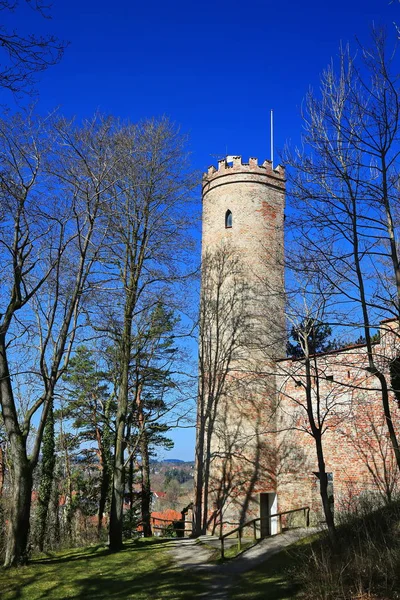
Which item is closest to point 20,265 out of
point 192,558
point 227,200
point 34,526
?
point 192,558

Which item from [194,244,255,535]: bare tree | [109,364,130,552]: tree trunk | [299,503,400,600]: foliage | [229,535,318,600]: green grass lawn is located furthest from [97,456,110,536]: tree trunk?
[299,503,400,600]: foliage

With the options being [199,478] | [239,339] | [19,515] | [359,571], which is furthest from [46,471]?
[359,571]

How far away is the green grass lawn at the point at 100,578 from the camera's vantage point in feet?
26.3

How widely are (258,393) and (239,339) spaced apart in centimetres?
177

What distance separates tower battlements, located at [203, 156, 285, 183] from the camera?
1706 centimetres

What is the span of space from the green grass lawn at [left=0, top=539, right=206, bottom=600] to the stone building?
413cm

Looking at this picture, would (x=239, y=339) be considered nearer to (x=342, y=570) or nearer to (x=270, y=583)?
(x=270, y=583)

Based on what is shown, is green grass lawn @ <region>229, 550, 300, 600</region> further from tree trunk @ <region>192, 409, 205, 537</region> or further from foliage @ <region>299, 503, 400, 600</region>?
tree trunk @ <region>192, 409, 205, 537</region>

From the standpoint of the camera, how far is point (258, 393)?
50.0 feet

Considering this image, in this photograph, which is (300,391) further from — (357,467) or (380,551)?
(380,551)

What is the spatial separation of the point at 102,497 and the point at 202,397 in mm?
8910

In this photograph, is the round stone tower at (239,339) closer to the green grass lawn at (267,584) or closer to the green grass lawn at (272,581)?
the green grass lawn at (272,581)

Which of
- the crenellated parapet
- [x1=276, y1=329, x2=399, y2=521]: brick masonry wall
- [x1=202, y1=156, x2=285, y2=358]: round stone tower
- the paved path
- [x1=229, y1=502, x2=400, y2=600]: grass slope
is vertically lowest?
the paved path

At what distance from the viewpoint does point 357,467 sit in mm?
13211
